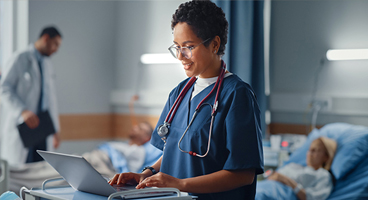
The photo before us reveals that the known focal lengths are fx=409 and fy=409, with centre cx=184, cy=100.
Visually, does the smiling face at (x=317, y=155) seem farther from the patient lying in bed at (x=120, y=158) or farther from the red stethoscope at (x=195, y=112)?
the red stethoscope at (x=195, y=112)

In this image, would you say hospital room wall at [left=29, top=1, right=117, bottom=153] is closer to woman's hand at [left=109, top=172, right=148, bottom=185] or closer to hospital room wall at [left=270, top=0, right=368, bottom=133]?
hospital room wall at [left=270, top=0, right=368, bottom=133]

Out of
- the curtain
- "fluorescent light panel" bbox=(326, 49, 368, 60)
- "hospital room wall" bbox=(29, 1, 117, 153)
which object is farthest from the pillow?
"hospital room wall" bbox=(29, 1, 117, 153)

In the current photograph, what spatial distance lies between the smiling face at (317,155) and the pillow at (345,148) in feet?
0.22

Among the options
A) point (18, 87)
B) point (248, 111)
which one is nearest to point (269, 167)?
point (248, 111)

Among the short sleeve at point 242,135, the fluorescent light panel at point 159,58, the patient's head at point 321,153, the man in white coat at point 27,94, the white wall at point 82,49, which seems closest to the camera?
the short sleeve at point 242,135

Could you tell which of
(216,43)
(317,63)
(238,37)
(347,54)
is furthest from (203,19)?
(317,63)

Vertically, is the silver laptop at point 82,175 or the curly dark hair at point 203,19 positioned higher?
the curly dark hair at point 203,19

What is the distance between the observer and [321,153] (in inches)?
106

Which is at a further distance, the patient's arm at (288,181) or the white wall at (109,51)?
the white wall at (109,51)

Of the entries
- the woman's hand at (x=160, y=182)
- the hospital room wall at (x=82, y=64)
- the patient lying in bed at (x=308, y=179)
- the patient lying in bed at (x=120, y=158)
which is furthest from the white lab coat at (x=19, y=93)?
the woman's hand at (x=160, y=182)

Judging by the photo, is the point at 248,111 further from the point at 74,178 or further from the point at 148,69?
the point at 148,69

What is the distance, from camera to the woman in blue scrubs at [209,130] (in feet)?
3.80

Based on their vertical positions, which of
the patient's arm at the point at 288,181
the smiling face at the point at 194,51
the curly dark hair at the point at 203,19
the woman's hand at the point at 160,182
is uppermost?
the curly dark hair at the point at 203,19

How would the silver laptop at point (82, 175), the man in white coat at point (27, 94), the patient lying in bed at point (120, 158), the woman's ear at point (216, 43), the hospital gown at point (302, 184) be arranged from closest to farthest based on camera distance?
the silver laptop at point (82, 175) → the woman's ear at point (216, 43) → the hospital gown at point (302, 184) → the patient lying in bed at point (120, 158) → the man in white coat at point (27, 94)
